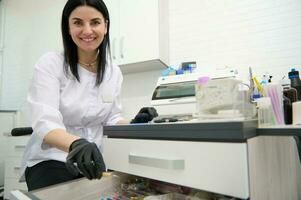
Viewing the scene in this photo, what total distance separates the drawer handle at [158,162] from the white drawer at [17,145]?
1826 millimetres

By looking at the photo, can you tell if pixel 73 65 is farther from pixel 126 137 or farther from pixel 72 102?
pixel 126 137

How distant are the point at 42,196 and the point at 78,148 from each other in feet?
0.45

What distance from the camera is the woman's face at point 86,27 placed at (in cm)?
96

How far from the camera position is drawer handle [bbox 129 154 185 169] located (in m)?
0.51

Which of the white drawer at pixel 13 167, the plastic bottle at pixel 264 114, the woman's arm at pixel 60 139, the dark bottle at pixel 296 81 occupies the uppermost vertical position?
the dark bottle at pixel 296 81

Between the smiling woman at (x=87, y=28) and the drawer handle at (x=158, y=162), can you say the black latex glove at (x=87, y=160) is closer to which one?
the drawer handle at (x=158, y=162)

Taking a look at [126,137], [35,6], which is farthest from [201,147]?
[35,6]

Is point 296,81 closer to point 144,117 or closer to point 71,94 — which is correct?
point 144,117

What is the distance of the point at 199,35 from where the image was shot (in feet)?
6.10

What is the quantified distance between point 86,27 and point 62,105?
31 cm

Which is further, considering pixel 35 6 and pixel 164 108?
pixel 35 6

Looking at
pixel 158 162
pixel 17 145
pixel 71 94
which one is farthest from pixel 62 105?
pixel 17 145

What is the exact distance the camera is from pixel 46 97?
89cm

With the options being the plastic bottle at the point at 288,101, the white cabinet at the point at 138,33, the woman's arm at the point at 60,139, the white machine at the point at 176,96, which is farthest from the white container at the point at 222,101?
the white cabinet at the point at 138,33
